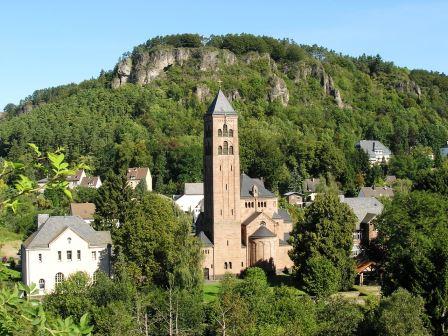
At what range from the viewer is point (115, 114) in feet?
355

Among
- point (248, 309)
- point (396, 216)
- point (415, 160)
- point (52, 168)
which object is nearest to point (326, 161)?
point (415, 160)

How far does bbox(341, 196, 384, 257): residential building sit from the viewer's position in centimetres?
5716

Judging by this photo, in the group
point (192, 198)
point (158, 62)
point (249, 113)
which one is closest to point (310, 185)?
point (192, 198)

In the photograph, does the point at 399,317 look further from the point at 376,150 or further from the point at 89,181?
the point at 376,150

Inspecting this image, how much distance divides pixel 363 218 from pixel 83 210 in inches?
1158

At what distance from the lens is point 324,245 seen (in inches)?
1761

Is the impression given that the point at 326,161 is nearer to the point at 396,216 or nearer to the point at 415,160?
the point at 415,160

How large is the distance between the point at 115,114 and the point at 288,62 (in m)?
48.1

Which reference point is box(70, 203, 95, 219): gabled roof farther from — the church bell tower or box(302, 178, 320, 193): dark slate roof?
box(302, 178, 320, 193): dark slate roof

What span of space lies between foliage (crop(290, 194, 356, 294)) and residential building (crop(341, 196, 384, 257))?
9250 millimetres

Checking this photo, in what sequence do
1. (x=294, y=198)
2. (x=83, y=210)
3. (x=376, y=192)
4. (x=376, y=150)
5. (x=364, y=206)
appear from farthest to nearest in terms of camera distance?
(x=376, y=150), (x=376, y=192), (x=294, y=198), (x=83, y=210), (x=364, y=206)

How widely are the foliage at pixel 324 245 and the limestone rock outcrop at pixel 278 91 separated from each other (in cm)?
7591

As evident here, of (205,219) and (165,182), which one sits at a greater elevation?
(165,182)

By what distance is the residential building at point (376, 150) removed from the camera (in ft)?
366
